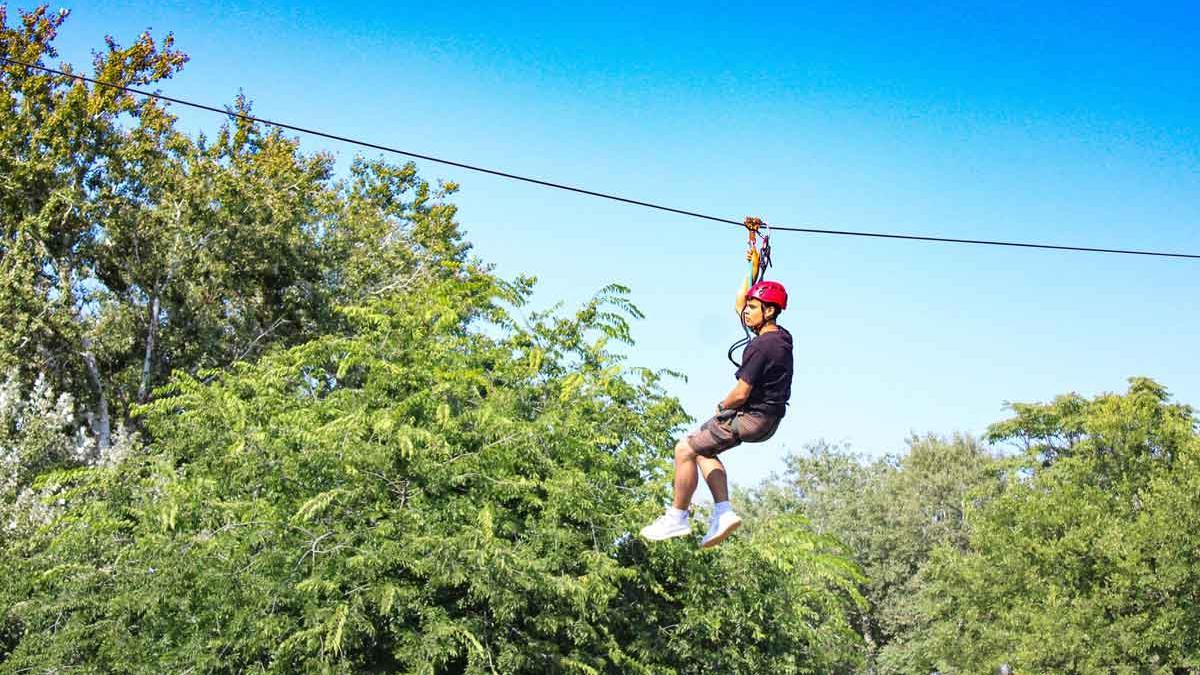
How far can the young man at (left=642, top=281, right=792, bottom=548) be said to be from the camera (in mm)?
6727

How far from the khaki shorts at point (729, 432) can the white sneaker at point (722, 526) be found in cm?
53

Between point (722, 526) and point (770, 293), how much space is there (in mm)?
1630

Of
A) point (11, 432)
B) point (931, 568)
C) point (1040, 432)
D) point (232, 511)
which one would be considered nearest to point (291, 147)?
point (11, 432)

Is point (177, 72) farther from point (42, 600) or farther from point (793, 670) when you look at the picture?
point (793, 670)

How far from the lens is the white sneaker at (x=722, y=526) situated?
282 inches

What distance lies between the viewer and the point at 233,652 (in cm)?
1220

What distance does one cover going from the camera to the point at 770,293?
23.0ft

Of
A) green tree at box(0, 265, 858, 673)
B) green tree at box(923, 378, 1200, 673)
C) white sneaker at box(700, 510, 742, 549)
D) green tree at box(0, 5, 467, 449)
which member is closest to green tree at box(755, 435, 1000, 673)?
green tree at box(923, 378, 1200, 673)

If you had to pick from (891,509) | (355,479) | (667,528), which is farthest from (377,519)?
(891,509)

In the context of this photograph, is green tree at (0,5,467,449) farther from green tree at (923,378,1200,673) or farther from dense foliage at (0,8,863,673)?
green tree at (923,378,1200,673)

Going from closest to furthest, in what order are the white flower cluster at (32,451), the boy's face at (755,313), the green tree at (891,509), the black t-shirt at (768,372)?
the black t-shirt at (768,372) < the boy's face at (755,313) < the white flower cluster at (32,451) < the green tree at (891,509)

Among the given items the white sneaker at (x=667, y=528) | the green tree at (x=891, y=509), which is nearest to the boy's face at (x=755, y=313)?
the white sneaker at (x=667, y=528)

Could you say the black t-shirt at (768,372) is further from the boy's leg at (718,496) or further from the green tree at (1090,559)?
the green tree at (1090,559)

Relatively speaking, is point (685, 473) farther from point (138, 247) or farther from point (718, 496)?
point (138, 247)
